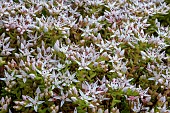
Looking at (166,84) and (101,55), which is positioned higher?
(101,55)

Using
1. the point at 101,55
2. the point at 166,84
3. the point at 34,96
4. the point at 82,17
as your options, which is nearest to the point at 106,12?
the point at 82,17

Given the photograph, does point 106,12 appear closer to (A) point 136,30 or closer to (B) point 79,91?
(A) point 136,30

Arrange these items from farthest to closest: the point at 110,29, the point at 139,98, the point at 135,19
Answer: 1. the point at 135,19
2. the point at 110,29
3. the point at 139,98

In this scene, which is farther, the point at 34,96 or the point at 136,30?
the point at 136,30

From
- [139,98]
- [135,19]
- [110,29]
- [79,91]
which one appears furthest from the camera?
[135,19]

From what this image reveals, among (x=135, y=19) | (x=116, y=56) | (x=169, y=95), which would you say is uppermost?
(x=135, y=19)

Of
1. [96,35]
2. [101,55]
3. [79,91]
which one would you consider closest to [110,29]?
[96,35]
